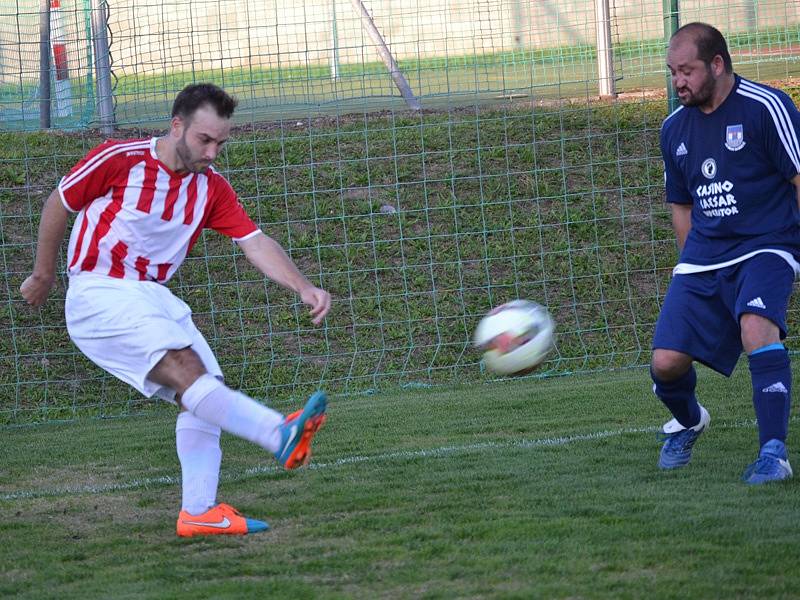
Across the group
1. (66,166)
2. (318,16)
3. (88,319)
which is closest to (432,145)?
(318,16)

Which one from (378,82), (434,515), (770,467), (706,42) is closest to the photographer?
(434,515)

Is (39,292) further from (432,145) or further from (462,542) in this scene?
(432,145)

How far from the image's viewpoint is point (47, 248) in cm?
430

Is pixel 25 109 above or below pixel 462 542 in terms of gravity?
above

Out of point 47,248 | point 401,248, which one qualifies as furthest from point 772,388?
point 401,248

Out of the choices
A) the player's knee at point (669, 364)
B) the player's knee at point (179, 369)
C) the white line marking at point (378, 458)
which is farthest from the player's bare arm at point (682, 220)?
the player's knee at point (179, 369)

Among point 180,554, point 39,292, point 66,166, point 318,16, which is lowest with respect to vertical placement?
point 180,554

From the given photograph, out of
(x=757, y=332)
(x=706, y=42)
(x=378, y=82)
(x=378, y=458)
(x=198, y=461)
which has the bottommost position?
(x=378, y=458)

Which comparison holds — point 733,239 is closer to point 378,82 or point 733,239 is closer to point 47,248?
point 47,248

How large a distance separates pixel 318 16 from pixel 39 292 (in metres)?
7.65

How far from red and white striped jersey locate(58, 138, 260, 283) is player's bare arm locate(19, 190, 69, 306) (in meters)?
0.05

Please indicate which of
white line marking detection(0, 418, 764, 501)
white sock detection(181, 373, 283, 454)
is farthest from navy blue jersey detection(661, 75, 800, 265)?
white sock detection(181, 373, 283, 454)

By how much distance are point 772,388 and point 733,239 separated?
0.64 metres

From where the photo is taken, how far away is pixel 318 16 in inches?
449
